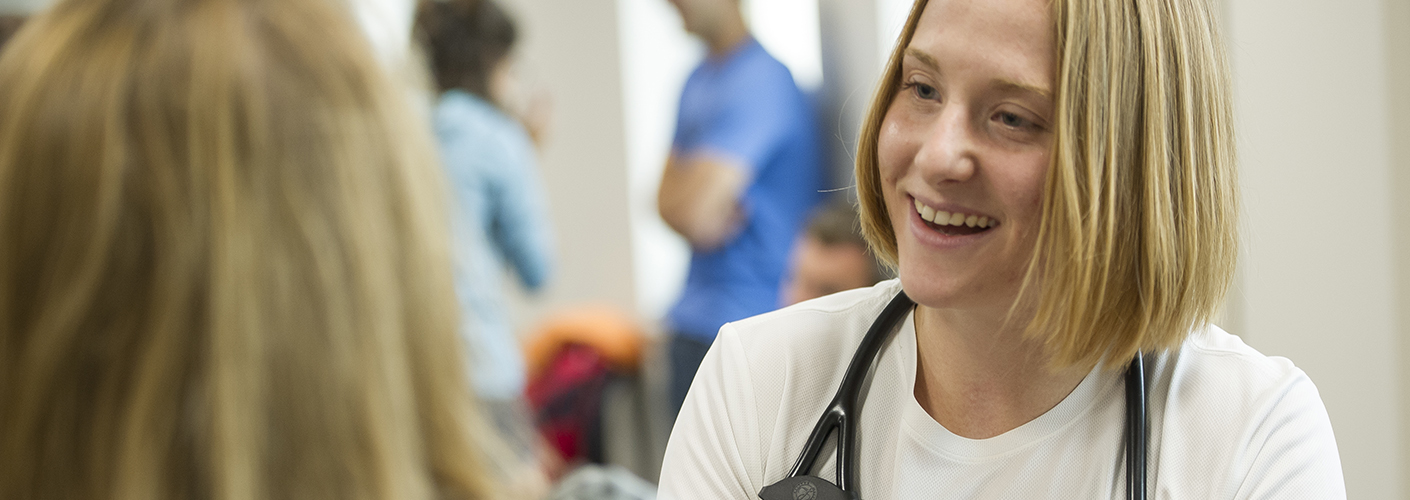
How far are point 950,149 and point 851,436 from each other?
317mm

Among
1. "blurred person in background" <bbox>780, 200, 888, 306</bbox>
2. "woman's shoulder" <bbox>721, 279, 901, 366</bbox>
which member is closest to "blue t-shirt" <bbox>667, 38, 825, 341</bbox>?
"blurred person in background" <bbox>780, 200, 888, 306</bbox>

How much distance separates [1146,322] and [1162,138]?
186 millimetres

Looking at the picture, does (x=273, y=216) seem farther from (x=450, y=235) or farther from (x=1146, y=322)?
(x=1146, y=322)

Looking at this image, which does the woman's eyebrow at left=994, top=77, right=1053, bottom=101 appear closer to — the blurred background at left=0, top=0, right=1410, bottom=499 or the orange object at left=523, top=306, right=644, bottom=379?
the blurred background at left=0, top=0, right=1410, bottom=499

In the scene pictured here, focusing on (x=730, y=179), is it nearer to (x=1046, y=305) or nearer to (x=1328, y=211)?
(x=1328, y=211)

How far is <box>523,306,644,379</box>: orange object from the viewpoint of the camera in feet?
10.7

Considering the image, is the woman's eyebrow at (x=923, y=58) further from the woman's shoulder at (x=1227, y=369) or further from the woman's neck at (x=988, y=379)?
the woman's shoulder at (x=1227, y=369)

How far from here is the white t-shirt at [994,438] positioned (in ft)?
3.45

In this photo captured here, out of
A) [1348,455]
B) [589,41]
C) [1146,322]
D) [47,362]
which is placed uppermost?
[589,41]

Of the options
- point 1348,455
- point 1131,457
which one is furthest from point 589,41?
point 1131,457

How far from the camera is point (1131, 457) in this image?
3.44 ft

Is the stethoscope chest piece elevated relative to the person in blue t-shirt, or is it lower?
lower

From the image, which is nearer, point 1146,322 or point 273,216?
point 273,216

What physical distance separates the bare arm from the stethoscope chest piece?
1.36 metres
